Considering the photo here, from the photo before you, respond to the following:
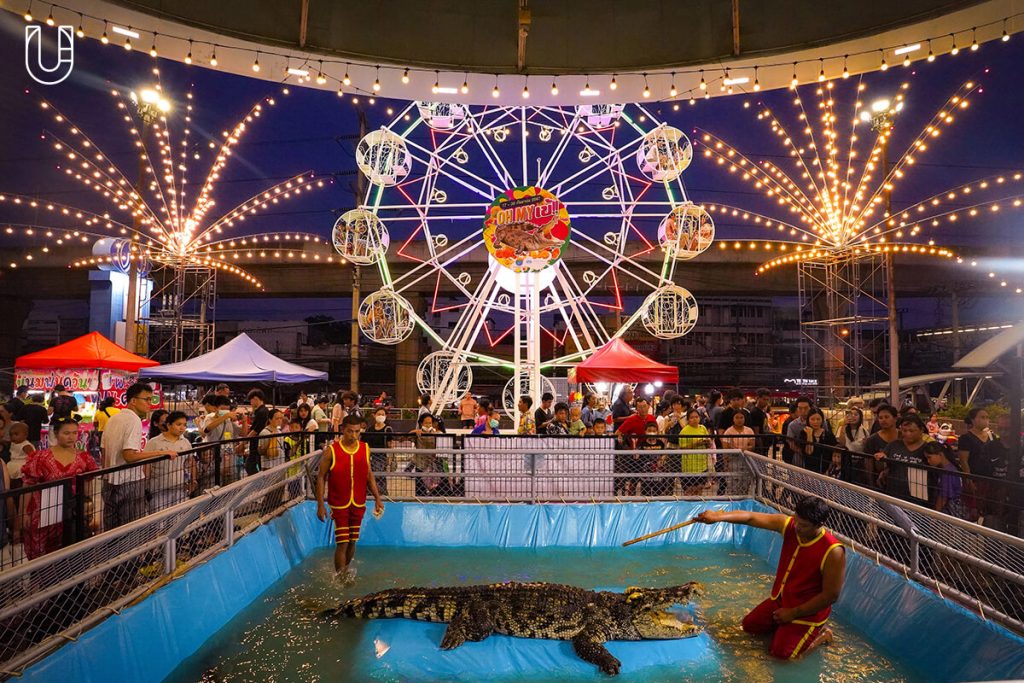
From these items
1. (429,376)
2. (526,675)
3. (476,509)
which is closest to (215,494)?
(526,675)

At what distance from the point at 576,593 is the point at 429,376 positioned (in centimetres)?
1160

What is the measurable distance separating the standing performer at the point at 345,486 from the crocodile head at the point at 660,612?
9.79ft

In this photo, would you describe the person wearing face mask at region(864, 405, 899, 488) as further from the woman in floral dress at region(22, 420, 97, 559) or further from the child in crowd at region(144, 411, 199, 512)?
the woman in floral dress at region(22, 420, 97, 559)

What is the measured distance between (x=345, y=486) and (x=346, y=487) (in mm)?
15

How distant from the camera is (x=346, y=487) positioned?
6.43 m

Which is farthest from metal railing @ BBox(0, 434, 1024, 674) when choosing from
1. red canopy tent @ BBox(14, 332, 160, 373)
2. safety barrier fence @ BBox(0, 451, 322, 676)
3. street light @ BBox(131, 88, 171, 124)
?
street light @ BBox(131, 88, 171, 124)

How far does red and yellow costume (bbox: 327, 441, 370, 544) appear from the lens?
6.43m

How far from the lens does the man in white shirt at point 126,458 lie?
5.22m

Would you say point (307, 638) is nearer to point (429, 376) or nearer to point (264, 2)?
point (264, 2)

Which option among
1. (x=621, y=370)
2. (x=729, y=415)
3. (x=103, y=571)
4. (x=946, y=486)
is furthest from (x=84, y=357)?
(x=946, y=486)

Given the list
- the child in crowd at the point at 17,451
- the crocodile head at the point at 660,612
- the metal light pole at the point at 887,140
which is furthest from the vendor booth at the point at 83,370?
the metal light pole at the point at 887,140

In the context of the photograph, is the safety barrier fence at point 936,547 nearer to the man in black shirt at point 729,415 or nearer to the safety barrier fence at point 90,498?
the man in black shirt at point 729,415

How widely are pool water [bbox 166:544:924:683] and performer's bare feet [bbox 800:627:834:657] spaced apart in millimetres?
54

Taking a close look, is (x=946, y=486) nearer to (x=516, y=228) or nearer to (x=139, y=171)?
(x=516, y=228)
